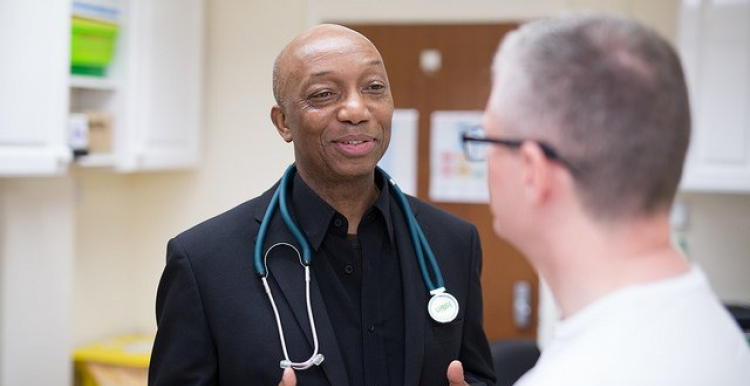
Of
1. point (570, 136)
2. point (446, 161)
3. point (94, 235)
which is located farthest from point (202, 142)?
point (570, 136)

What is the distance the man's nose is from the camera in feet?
5.22

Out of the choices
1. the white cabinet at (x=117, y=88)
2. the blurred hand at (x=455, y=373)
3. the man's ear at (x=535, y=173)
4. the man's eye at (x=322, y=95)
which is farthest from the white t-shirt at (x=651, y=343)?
the white cabinet at (x=117, y=88)

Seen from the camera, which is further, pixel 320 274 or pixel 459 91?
pixel 459 91

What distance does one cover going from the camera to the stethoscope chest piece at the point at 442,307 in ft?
5.31

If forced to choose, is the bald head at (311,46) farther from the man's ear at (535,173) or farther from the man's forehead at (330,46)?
the man's ear at (535,173)

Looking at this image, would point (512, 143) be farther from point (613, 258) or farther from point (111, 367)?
point (111, 367)

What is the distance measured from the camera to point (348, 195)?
5.47ft

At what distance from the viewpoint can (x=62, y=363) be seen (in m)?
3.29

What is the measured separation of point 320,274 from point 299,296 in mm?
68

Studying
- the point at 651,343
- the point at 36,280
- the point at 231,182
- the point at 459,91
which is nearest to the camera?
the point at 651,343

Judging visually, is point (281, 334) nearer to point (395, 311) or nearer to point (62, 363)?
Result: point (395, 311)

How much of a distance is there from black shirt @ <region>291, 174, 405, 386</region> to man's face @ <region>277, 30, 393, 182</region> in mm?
75

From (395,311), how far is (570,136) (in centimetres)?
79

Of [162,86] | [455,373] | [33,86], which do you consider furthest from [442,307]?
[162,86]
